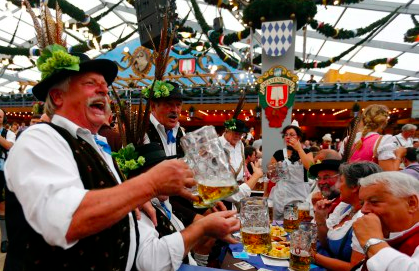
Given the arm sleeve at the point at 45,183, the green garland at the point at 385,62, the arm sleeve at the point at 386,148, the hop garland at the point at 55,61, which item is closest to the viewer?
the arm sleeve at the point at 45,183

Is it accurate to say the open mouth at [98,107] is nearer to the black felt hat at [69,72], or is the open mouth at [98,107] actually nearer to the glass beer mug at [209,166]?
the black felt hat at [69,72]

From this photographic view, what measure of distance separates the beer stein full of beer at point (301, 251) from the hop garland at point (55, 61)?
1.19m

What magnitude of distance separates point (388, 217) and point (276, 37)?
15.6 ft

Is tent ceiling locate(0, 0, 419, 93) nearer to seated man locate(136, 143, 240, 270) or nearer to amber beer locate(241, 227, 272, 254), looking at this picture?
amber beer locate(241, 227, 272, 254)

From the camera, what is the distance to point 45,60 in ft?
3.28

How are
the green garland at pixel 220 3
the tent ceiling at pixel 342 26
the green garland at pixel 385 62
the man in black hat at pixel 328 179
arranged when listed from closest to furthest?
1. the man in black hat at pixel 328 179
2. the green garland at pixel 220 3
3. the tent ceiling at pixel 342 26
4. the green garland at pixel 385 62

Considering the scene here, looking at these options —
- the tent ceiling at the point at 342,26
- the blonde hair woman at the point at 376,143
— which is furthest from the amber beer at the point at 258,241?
the tent ceiling at the point at 342,26

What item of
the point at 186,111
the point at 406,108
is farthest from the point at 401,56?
the point at 186,111

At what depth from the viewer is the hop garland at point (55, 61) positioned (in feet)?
→ 3.07

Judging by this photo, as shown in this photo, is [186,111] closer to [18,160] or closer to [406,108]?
[406,108]

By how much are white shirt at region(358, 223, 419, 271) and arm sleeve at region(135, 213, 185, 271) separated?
694 millimetres

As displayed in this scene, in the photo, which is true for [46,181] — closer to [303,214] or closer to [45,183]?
[45,183]

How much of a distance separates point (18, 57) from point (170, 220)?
Result: 8.75 metres

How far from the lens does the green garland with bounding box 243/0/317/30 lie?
17.1 feet
